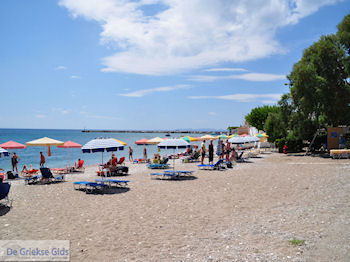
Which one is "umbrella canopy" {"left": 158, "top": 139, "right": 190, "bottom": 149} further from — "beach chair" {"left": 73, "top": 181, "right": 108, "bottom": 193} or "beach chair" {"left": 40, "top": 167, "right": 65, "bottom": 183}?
"beach chair" {"left": 40, "top": 167, "right": 65, "bottom": 183}

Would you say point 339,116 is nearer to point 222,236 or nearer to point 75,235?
point 222,236

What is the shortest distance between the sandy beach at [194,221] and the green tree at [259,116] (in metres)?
51.5

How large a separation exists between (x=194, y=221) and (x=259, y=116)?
5857 cm

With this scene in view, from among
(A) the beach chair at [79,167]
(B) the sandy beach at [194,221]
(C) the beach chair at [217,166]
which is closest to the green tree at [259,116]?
(C) the beach chair at [217,166]

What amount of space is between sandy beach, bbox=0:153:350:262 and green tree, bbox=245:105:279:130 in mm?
51481

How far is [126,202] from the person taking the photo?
9688 millimetres

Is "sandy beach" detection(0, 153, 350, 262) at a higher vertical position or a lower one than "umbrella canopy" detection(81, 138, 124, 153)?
lower

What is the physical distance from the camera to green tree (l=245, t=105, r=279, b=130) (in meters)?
62.4

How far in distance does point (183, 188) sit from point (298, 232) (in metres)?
6.42

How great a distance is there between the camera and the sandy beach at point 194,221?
211 inches

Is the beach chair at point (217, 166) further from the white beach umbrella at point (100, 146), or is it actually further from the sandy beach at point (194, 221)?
the white beach umbrella at point (100, 146)

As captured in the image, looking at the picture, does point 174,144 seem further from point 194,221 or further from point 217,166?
point 194,221

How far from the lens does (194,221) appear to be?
7453 millimetres

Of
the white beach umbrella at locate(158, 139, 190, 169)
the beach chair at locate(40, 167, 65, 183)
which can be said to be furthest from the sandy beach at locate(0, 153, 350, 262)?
the white beach umbrella at locate(158, 139, 190, 169)
